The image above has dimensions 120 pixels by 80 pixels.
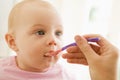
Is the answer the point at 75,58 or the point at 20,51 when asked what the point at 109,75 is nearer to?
the point at 75,58

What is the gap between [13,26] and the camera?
0.96 metres

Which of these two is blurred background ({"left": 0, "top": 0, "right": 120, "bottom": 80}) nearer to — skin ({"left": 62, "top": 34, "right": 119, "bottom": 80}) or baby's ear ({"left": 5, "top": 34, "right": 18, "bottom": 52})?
baby's ear ({"left": 5, "top": 34, "right": 18, "bottom": 52})

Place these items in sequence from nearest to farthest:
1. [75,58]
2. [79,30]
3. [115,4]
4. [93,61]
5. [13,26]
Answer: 1. [93,61]
2. [75,58]
3. [13,26]
4. [79,30]
5. [115,4]

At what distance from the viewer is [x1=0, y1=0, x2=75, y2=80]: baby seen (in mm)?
874

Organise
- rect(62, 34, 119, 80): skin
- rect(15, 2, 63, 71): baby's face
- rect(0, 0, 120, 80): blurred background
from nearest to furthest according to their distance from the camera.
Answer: rect(62, 34, 119, 80): skin → rect(15, 2, 63, 71): baby's face → rect(0, 0, 120, 80): blurred background

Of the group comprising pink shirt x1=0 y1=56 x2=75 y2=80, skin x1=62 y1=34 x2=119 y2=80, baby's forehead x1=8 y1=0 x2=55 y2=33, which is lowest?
skin x1=62 y1=34 x2=119 y2=80

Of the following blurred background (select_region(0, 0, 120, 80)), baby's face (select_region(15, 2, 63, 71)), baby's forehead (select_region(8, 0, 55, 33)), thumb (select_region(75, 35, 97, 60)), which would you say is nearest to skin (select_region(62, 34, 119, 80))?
thumb (select_region(75, 35, 97, 60))

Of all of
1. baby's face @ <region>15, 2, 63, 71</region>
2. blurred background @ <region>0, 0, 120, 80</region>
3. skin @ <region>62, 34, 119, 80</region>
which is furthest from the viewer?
blurred background @ <region>0, 0, 120, 80</region>

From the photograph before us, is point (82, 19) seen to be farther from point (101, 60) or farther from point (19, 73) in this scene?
point (101, 60)

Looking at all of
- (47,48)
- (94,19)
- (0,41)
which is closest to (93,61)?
(47,48)

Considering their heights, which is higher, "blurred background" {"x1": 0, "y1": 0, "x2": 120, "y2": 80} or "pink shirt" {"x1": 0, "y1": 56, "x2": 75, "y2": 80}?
"blurred background" {"x1": 0, "y1": 0, "x2": 120, "y2": 80}

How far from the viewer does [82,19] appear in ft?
4.53

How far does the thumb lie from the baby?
0.46ft

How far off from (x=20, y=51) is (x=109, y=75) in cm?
35
